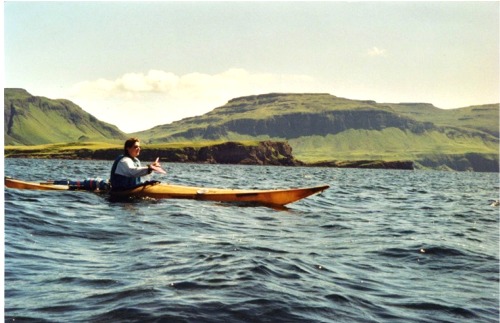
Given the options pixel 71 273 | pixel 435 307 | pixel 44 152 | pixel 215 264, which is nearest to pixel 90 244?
pixel 71 273

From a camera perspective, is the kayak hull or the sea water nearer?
the sea water

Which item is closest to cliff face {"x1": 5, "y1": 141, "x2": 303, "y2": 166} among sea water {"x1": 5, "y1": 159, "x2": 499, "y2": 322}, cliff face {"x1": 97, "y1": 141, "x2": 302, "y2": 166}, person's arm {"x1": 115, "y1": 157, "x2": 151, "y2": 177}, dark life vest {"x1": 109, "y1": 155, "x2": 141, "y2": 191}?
cliff face {"x1": 97, "y1": 141, "x2": 302, "y2": 166}

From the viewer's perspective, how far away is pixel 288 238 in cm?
1142

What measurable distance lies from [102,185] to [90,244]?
8.57m

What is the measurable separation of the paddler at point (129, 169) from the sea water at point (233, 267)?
4.97 feet

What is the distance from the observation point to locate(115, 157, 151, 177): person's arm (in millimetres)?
15773

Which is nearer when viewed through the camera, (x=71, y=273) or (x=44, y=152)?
(x=71, y=273)

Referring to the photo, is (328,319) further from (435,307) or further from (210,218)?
(210,218)

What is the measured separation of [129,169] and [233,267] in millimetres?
8962

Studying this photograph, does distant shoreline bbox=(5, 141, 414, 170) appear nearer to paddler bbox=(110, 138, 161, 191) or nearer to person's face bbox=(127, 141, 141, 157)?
paddler bbox=(110, 138, 161, 191)

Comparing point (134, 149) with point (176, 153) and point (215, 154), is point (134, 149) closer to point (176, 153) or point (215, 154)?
point (176, 153)

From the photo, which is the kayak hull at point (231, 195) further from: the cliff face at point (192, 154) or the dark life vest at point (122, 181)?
the cliff face at point (192, 154)

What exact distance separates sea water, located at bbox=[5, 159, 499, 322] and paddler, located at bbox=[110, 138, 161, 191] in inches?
59.6

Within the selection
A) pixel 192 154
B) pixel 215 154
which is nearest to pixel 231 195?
pixel 192 154
